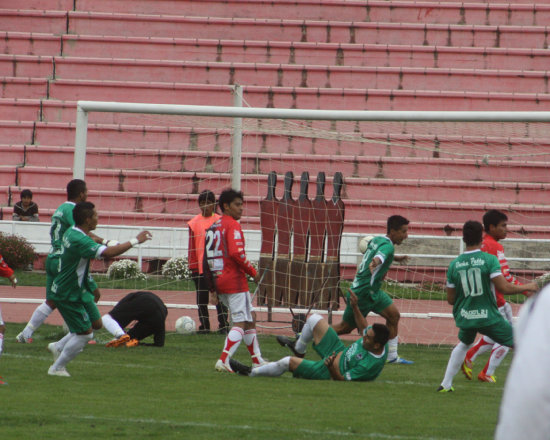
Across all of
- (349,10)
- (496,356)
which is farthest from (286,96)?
(496,356)

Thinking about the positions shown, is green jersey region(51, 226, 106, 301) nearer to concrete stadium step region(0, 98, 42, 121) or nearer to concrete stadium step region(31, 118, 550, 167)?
concrete stadium step region(31, 118, 550, 167)

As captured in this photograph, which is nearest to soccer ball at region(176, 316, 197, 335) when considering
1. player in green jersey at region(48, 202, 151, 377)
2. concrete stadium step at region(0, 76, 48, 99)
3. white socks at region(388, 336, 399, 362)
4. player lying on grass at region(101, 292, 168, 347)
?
player lying on grass at region(101, 292, 168, 347)

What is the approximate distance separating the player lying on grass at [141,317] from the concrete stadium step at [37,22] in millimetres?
14905

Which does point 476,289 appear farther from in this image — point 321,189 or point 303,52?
point 303,52

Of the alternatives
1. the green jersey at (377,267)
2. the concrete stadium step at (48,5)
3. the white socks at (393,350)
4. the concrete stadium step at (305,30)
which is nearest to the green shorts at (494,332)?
the green jersey at (377,267)

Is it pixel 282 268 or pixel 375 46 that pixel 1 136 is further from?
pixel 282 268

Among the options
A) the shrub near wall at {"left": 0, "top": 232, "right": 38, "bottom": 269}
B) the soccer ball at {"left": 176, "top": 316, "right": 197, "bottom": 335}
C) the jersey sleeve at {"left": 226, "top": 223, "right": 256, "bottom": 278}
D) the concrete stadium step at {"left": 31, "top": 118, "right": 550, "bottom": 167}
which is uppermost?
the concrete stadium step at {"left": 31, "top": 118, "right": 550, "bottom": 167}

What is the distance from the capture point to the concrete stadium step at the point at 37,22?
81.8ft

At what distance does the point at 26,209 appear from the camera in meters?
20.0

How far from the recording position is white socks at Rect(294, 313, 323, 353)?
948 cm

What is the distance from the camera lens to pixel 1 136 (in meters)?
22.5

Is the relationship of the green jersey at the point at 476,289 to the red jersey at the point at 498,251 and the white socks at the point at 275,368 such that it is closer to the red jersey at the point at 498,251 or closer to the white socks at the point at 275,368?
the red jersey at the point at 498,251

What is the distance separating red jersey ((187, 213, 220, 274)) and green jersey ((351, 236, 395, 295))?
→ 128 inches

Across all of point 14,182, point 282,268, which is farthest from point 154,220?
point 282,268
